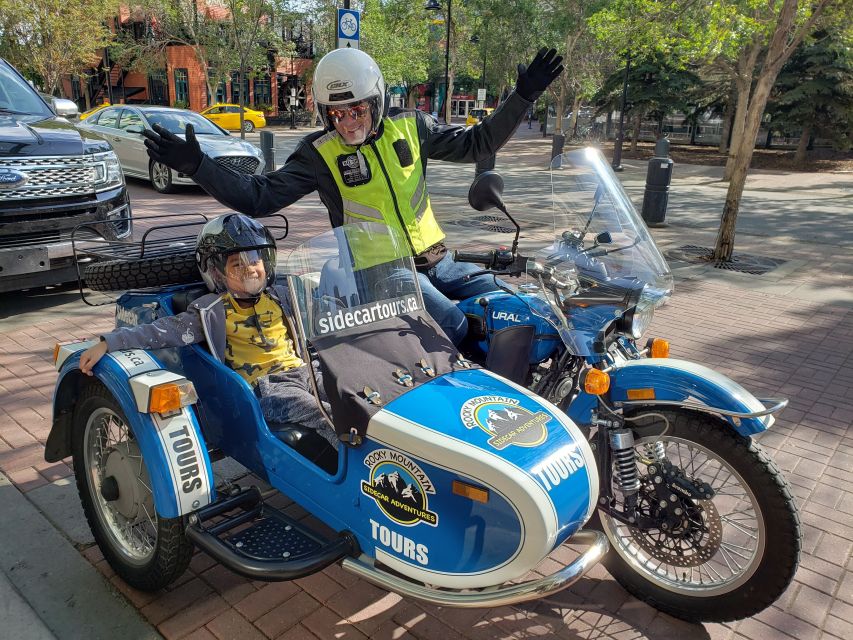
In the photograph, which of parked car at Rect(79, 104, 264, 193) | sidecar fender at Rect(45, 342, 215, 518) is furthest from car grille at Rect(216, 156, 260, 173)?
sidecar fender at Rect(45, 342, 215, 518)

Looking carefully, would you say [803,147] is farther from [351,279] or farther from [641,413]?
[351,279]

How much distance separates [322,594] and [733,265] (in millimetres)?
7889

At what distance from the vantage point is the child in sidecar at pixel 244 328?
2719 mm

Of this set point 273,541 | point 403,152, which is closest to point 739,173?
point 403,152

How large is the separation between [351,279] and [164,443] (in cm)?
91

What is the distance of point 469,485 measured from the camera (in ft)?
6.59

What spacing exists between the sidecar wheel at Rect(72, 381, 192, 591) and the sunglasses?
5.25 feet

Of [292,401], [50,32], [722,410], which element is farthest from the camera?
[50,32]

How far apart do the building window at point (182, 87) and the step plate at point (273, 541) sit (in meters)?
45.7

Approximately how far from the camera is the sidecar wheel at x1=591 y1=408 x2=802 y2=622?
2389 mm

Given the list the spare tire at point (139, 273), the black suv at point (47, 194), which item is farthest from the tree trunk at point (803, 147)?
the spare tire at point (139, 273)

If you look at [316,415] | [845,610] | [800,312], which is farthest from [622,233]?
[800,312]

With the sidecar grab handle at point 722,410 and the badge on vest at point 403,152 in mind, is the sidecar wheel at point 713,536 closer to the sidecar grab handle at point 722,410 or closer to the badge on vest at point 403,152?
the sidecar grab handle at point 722,410

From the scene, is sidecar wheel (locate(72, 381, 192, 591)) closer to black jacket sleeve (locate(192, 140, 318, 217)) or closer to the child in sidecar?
the child in sidecar
